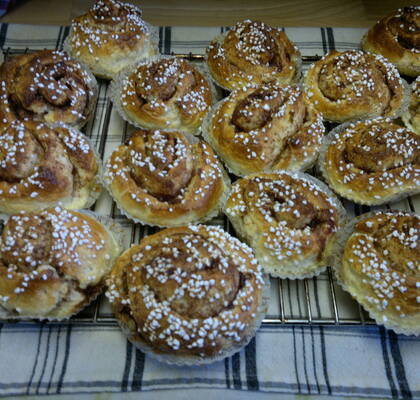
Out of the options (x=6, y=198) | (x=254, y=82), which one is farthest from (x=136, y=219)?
(x=254, y=82)

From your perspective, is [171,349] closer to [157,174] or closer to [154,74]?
[157,174]

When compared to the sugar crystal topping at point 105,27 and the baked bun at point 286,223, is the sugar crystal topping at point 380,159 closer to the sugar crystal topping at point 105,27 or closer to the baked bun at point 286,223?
the baked bun at point 286,223

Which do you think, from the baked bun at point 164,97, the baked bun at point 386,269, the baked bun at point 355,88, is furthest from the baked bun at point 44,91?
the baked bun at point 386,269

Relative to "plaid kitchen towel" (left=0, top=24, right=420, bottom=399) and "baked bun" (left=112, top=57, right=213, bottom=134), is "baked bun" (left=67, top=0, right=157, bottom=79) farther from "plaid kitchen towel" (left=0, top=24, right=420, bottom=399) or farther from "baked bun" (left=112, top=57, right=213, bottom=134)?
"plaid kitchen towel" (left=0, top=24, right=420, bottom=399)

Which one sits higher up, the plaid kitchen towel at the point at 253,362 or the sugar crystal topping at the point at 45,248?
the sugar crystal topping at the point at 45,248

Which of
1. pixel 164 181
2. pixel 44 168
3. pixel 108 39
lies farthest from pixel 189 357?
pixel 108 39

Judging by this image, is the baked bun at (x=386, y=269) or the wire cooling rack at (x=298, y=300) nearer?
the baked bun at (x=386, y=269)
